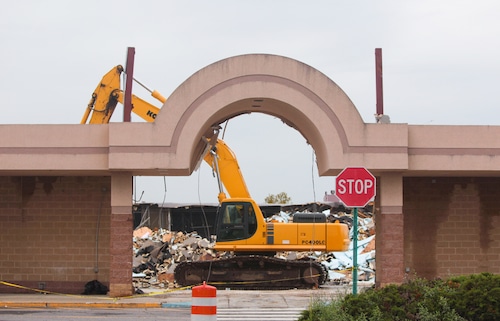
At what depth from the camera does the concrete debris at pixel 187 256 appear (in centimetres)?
3428

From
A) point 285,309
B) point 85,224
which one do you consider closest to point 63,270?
point 85,224

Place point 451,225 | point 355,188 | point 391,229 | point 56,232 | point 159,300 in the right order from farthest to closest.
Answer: point 451,225 < point 56,232 < point 391,229 < point 159,300 < point 355,188

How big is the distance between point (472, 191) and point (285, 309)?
348 inches

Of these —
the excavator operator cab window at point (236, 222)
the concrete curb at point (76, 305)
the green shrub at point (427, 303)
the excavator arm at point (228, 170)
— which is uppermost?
the excavator arm at point (228, 170)

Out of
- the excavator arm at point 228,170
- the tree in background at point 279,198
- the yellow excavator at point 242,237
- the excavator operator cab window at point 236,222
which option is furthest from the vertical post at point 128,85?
the tree in background at point 279,198

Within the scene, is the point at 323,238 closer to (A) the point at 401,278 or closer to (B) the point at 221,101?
(A) the point at 401,278

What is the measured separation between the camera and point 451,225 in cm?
2802

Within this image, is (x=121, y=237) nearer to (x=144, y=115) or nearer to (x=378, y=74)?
(x=144, y=115)

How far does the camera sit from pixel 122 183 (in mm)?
25766

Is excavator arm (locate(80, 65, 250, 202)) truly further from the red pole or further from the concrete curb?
the concrete curb

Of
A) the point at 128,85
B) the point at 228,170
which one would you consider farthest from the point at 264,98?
the point at 228,170

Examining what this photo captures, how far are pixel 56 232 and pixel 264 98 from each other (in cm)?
775

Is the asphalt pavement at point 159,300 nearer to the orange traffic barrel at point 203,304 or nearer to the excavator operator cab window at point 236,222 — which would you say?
the excavator operator cab window at point 236,222

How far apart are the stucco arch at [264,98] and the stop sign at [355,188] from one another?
9.48 m
